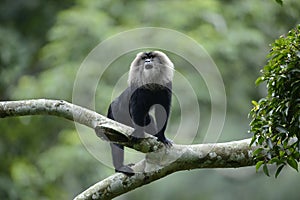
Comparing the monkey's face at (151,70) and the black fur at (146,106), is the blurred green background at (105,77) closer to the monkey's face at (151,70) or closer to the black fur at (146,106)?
the black fur at (146,106)

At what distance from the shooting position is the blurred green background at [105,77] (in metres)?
7.29

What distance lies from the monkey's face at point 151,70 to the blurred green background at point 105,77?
2.95 m

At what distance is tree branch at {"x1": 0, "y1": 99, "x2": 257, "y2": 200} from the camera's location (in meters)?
3.37

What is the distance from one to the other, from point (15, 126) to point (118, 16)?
2136 millimetres

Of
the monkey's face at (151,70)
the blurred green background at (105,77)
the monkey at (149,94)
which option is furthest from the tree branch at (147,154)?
the blurred green background at (105,77)

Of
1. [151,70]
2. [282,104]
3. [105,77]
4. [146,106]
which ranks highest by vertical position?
[105,77]

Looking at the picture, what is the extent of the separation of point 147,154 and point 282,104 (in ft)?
3.14

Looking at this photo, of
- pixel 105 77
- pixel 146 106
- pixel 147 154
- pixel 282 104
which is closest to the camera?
pixel 282 104

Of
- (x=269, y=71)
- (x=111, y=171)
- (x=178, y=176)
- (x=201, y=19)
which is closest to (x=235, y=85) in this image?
(x=201, y=19)

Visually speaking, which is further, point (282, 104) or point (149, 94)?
point (149, 94)

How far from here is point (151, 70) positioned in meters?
4.19

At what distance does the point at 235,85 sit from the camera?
868cm

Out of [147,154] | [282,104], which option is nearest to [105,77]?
[147,154]

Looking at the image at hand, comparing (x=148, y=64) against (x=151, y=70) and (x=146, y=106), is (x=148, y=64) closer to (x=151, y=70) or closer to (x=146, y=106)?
Answer: (x=151, y=70)
